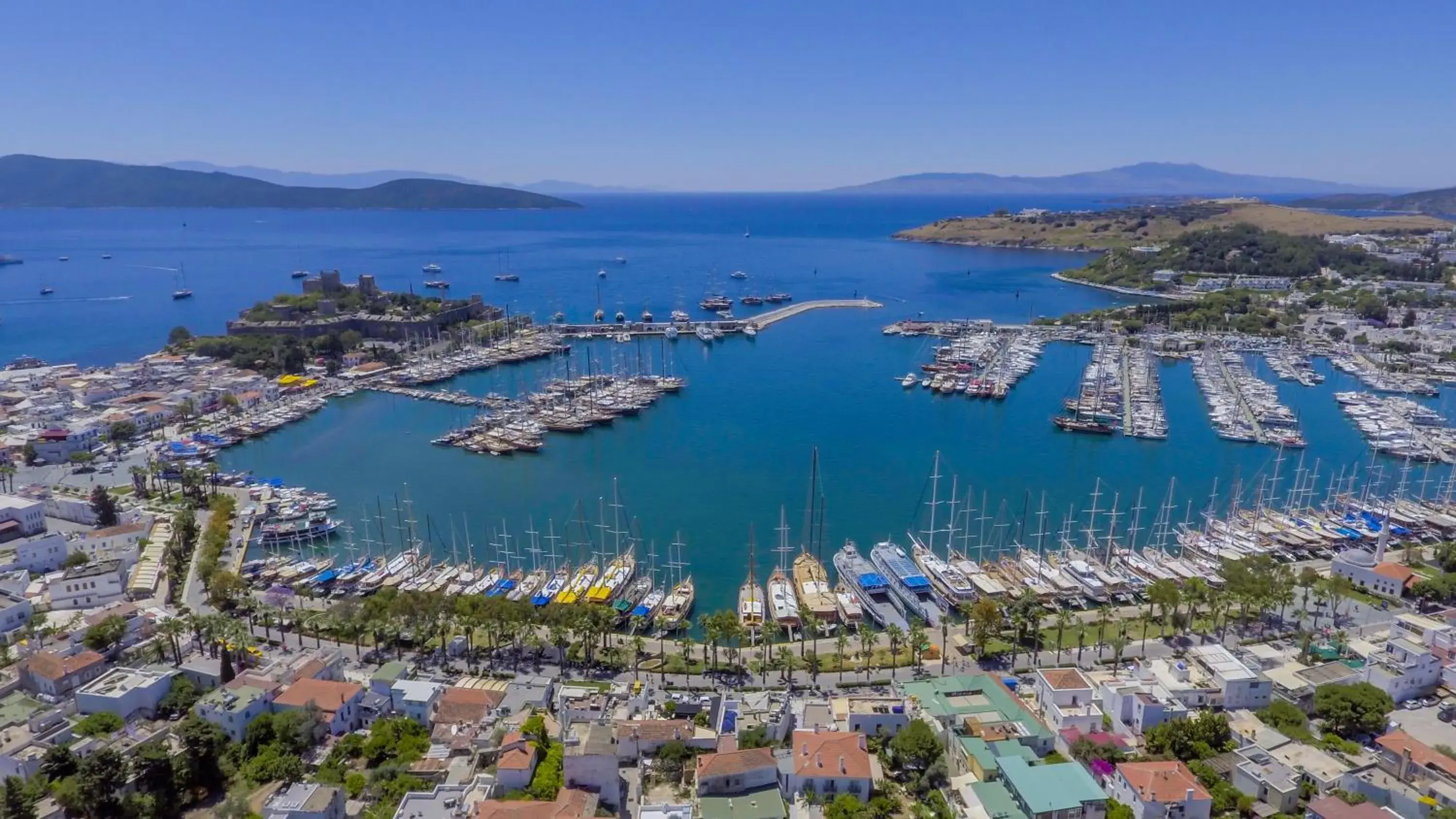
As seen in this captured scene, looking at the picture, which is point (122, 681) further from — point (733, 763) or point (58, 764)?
point (733, 763)

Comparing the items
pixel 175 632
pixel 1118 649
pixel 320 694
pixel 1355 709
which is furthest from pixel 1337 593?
pixel 175 632

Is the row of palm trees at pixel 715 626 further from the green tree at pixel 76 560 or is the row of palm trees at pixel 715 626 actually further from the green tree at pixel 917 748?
the green tree at pixel 76 560

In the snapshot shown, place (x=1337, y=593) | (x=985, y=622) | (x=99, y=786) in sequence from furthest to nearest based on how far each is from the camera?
1. (x=1337, y=593)
2. (x=985, y=622)
3. (x=99, y=786)

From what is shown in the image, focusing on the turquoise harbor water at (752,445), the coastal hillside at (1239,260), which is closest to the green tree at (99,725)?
the turquoise harbor water at (752,445)

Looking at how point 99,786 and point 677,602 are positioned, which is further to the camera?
point 677,602

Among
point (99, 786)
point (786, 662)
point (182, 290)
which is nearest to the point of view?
point (99, 786)

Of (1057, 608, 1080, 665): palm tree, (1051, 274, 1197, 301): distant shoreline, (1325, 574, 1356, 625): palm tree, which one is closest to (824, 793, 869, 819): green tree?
(1057, 608, 1080, 665): palm tree

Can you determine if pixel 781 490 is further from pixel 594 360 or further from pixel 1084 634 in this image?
pixel 594 360
